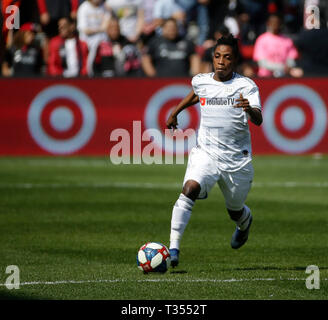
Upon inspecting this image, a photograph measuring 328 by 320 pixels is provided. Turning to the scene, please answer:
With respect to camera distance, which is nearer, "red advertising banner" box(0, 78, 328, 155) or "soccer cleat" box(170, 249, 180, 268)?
"soccer cleat" box(170, 249, 180, 268)

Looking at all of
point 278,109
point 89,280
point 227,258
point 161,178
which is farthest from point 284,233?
point 278,109

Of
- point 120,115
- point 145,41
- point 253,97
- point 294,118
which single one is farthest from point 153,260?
point 145,41

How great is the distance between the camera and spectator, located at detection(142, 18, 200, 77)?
2102 centimetres

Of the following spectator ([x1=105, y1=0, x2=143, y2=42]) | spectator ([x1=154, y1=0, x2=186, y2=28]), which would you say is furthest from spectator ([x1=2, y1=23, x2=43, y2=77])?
spectator ([x1=154, y1=0, x2=186, y2=28])

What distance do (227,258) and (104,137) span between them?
1079cm

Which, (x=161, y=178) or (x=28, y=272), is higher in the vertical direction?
(x=28, y=272)

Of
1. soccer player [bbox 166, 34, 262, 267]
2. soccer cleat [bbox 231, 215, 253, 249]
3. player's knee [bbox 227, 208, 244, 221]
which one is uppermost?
soccer player [bbox 166, 34, 262, 267]

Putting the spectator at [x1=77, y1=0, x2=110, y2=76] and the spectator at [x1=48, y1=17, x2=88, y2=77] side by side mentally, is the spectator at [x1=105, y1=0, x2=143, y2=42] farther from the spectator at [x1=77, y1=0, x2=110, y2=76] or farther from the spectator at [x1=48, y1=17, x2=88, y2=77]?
the spectator at [x1=48, y1=17, x2=88, y2=77]

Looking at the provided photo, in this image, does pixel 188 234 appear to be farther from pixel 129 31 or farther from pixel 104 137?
pixel 129 31

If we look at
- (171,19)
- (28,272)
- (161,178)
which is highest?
(171,19)

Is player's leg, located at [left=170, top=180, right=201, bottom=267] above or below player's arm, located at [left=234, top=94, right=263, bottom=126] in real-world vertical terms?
below

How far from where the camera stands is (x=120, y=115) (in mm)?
19891

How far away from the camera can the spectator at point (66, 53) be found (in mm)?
20797
